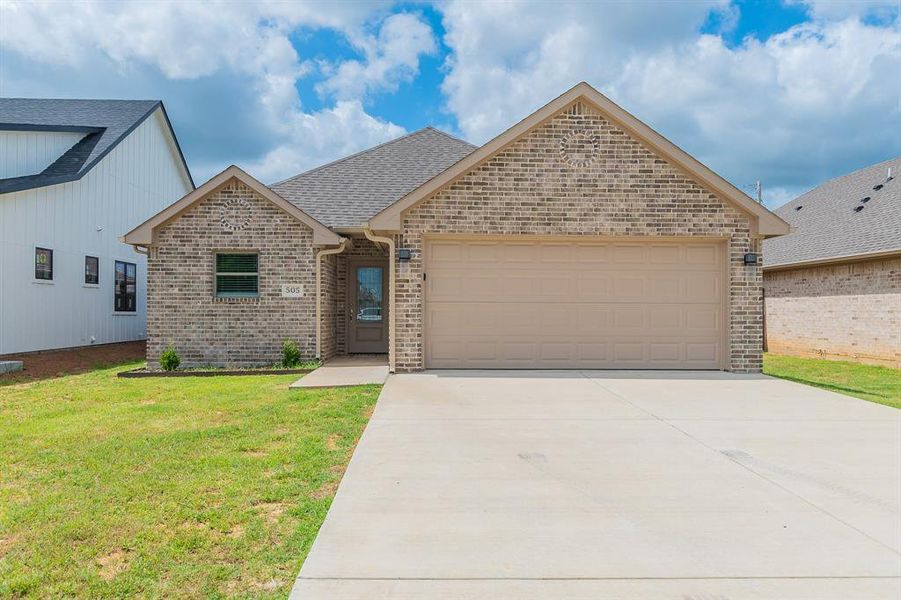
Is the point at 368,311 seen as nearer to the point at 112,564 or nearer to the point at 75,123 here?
the point at 112,564

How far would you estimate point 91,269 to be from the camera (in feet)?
52.4

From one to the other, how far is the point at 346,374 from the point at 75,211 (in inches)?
423

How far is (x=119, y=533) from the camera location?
11.6 feet

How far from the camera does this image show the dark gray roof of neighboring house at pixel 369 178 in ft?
42.7

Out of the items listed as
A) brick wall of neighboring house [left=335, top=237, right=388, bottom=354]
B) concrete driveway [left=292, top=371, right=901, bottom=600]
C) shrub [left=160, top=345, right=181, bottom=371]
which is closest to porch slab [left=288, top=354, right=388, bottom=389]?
brick wall of neighboring house [left=335, top=237, right=388, bottom=354]

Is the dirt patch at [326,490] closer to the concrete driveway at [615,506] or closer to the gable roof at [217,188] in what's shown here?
the concrete driveway at [615,506]

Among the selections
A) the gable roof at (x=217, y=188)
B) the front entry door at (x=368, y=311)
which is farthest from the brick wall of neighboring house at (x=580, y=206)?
the front entry door at (x=368, y=311)

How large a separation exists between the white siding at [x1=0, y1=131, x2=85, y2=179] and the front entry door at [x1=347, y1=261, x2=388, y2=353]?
417 inches

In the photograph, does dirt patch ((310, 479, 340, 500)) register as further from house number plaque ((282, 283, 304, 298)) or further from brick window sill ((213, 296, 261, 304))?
brick window sill ((213, 296, 261, 304))

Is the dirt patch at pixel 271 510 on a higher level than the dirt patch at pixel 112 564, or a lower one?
higher

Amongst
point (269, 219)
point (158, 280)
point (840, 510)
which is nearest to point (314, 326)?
point (269, 219)

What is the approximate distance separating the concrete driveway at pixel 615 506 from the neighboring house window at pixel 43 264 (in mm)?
11876

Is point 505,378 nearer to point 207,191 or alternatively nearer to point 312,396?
point 312,396

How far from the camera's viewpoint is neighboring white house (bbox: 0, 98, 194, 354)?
43.9 ft
